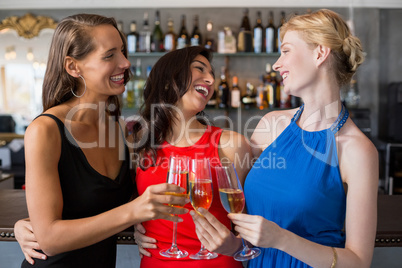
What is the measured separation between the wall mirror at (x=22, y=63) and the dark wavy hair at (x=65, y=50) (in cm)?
336

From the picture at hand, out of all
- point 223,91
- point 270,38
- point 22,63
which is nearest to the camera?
point 270,38

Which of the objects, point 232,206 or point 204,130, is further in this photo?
point 204,130

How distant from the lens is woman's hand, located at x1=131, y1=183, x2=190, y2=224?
1172 millimetres

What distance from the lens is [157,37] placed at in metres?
4.30

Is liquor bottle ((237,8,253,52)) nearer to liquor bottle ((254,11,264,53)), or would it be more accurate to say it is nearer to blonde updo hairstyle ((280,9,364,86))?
liquor bottle ((254,11,264,53))

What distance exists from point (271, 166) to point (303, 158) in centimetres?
11

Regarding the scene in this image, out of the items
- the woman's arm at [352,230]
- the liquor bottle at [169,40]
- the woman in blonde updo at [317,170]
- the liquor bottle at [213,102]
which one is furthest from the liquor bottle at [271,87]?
the woman's arm at [352,230]

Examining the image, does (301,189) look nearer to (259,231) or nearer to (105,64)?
(259,231)

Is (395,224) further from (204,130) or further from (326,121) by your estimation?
(204,130)

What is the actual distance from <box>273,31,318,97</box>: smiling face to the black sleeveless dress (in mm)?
727

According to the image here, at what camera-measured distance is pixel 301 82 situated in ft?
4.49

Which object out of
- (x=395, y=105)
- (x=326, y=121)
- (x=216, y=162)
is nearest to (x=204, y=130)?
(x=216, y=162)

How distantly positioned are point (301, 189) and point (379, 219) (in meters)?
0.57

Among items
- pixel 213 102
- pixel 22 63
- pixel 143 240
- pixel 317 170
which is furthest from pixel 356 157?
pixel 22 63
